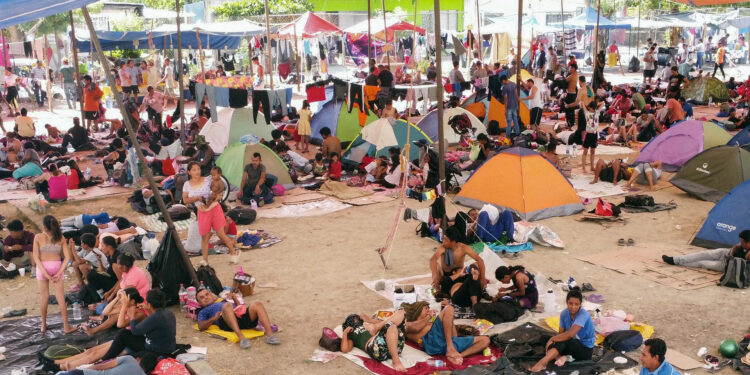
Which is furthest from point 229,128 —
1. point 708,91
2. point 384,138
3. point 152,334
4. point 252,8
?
point 252,8

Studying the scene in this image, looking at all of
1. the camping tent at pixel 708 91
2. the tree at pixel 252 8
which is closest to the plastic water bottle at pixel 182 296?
the camping tent at pixel 708 91

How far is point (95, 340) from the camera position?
25.2 ft

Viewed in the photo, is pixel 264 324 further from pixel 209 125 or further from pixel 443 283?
pixel 209 125

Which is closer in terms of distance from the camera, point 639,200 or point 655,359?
point 655,359

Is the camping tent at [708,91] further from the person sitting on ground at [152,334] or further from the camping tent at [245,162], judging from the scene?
the person sitting on ground at [152,334]

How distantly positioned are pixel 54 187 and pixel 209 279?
6019 millimetres

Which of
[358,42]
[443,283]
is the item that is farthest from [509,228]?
[358,42]

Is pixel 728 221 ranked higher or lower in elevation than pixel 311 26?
lower

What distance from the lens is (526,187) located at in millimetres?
11898

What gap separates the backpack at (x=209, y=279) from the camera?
343 inches

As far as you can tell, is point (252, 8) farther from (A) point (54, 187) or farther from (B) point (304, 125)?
(A) point (54, 187)

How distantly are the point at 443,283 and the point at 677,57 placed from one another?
29477 mm

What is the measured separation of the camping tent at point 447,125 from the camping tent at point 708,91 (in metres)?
10.7

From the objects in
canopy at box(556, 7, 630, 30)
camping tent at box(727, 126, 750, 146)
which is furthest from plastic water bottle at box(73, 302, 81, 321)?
canopy at box(556, 7, 630, 30)
